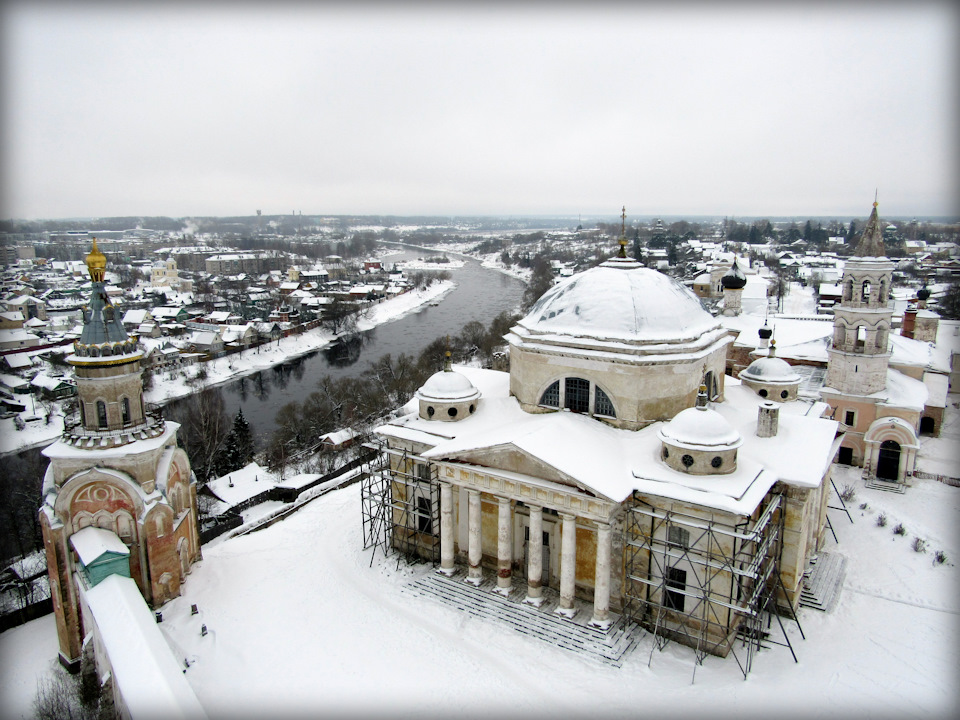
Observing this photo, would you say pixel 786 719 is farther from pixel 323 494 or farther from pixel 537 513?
pixel 323 494

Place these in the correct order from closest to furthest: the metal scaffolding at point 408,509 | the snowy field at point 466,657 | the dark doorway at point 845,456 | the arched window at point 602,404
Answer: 1. the snowy field at point 466,657
2. the arched window at point 602,404
3. the metal scaffolding at point 408,509
4. the dark doorway at point 845,456

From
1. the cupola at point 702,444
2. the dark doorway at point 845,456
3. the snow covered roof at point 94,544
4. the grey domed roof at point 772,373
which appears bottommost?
the dark doorway at point 845,456

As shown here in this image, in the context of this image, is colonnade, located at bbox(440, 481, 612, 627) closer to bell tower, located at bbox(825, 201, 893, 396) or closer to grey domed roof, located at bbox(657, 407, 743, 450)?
grey domed roof, located at bbox(657, 407, 743, 450)

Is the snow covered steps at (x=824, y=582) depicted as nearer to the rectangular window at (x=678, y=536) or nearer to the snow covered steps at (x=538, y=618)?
the rectangular window at (x=678, y=536)

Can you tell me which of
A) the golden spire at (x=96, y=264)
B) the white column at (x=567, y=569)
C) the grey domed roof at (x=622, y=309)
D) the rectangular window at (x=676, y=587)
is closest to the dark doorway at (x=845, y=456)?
the grey domed roof at (x=622, y=309)

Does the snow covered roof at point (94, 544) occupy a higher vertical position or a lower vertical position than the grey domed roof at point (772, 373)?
lower

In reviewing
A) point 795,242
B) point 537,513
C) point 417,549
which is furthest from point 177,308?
point 795,242

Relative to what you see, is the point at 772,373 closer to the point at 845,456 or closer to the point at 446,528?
the point at 845,456
